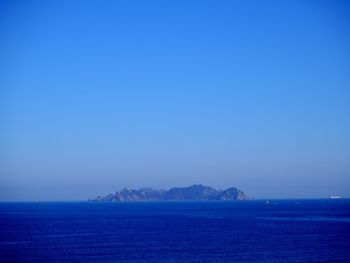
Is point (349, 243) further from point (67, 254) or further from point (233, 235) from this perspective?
point (67, 254)

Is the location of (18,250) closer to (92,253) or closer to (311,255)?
(92,253)

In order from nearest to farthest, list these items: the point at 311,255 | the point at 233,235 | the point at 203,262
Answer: the point at 203,262, the point at 311,255, the point at 233,235

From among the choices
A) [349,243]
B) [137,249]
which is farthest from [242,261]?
[349,243]

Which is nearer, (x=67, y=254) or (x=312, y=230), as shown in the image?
(x=67, y=254)

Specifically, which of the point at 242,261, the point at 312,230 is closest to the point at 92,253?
the point at 242,261

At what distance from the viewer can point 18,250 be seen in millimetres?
70438

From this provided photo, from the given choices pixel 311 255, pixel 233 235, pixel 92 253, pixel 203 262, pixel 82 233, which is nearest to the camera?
pixel 203 262

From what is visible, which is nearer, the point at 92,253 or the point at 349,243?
the point at 92,253

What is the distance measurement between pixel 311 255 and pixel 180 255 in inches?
684

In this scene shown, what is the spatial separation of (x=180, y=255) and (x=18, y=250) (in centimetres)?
2435

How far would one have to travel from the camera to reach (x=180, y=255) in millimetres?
64938

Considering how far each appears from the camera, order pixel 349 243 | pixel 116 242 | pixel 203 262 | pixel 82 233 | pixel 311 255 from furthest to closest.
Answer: pixel 82 233
pixel 116 242
pixel 349 243
pixel 311 255
pixel 203 262

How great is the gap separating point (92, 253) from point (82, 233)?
31.6 m

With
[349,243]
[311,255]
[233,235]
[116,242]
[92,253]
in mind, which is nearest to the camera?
[311,255]
